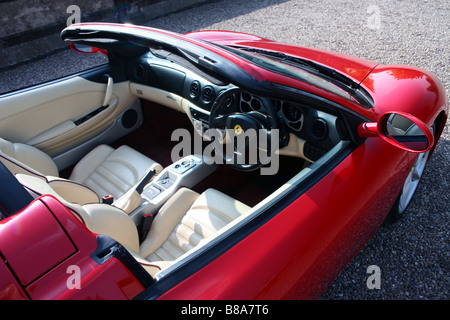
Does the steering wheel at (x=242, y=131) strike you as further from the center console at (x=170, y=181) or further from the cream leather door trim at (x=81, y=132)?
the cream leather door trim at (x=81, y=132)

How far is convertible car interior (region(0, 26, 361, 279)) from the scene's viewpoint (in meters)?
1.74

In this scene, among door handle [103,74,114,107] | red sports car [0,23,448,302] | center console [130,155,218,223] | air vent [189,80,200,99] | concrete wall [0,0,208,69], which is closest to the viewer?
red sports car [0,23,448,302]

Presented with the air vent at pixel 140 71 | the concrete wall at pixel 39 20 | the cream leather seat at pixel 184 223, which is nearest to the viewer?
the cream leather seat at pixel 184 223

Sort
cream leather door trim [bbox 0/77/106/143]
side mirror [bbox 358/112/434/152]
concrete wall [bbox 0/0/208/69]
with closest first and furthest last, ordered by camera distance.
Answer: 1. side mirror [bbox 358/112/434/152]
2. cream leather door trim [bbox 0/77/106/143]
3. concrete wall [bbox 0/0/208/69]

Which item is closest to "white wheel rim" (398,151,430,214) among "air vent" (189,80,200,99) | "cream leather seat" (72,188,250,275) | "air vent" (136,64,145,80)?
"cream leather seat" (72,188,250,275)

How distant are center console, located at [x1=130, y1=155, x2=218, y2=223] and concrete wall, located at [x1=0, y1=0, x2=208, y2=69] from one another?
13.8 ft

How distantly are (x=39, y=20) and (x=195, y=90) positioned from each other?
16.4ft

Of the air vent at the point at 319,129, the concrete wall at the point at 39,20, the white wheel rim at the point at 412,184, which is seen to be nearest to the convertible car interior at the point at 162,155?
the air vent at the point at 319,129

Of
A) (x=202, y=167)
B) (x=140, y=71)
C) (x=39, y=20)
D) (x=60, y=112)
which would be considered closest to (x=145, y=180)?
(x=202, y=167)

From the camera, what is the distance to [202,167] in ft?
8.89

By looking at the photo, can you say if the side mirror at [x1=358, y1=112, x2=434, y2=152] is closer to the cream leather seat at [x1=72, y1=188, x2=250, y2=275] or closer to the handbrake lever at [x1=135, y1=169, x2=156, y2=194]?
the cream leather seat at [x1=72, y1=188, x2=250, y2=275]

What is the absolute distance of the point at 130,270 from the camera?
116 cm

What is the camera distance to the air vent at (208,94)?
2.61 m
